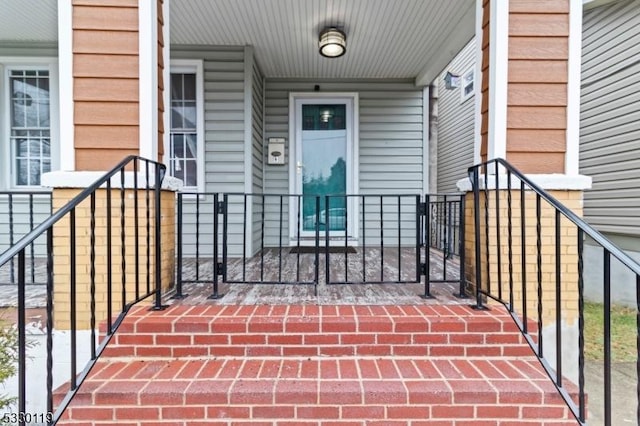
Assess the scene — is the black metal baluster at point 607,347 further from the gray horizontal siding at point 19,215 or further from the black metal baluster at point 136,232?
the gray horizontal siding at point 19,215

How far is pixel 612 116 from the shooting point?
167 inches

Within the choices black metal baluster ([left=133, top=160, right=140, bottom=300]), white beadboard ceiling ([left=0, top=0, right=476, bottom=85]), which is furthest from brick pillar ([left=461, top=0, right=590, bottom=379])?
black metal baluster ([left=133, top=160, right=140, bottom=300])

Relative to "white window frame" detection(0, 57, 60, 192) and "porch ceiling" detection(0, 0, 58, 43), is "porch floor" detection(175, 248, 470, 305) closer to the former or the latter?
"white window frame" detection(0, 57, 60, 192)

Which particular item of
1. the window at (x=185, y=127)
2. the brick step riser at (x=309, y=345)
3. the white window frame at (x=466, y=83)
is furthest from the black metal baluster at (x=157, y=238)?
the white window frame at (x=466, y=83)

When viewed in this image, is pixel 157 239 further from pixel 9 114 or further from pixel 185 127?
pixel 9 114

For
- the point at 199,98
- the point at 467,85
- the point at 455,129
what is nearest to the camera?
Answer: the point at 199,98

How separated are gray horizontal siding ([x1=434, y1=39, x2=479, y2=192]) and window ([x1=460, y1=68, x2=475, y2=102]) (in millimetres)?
69

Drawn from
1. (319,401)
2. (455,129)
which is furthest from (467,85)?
(319,401)

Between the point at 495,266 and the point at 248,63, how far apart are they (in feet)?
11.0

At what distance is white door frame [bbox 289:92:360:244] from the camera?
4.85 meters

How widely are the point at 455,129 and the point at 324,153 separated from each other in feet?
10.7

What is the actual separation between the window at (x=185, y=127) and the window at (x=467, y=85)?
4.69 metres

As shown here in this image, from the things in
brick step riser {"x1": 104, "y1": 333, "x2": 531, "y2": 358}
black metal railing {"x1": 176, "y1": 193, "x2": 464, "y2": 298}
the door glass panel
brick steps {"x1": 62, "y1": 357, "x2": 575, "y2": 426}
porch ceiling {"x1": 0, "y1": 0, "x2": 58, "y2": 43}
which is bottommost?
brick steps {"x1": 62, "y1": 357, "x2": 575, "y2": 426}

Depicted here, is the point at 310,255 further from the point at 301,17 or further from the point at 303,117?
the point at 301,17
